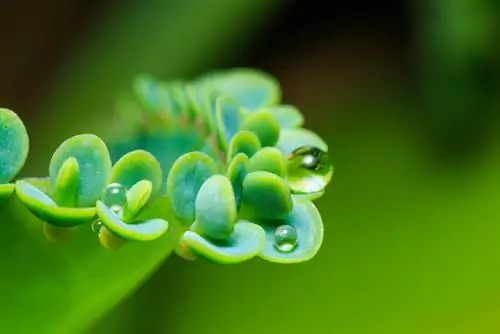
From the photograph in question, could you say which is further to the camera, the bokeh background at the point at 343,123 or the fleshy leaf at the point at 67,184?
the bokeh background at the point at 343,123

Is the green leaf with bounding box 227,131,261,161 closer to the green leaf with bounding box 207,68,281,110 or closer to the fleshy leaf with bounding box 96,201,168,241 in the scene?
the fleshy leaf with bounding box 96,201,168,241

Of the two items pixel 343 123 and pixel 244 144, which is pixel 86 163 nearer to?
pixel 244 144

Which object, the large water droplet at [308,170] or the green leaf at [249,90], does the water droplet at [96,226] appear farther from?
the green leaf at [249,90]

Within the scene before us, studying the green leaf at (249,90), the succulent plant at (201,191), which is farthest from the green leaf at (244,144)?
the green leaf at (249,90)

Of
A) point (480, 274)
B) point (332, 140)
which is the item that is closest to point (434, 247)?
point (480, 274)

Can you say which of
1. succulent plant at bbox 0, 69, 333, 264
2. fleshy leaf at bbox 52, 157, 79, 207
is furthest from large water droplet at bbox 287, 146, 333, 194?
fleshy leaf at bbox 52, 157, 79, 207

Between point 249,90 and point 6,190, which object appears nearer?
point 6,190

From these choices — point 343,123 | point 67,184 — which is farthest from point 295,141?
point 343,123
